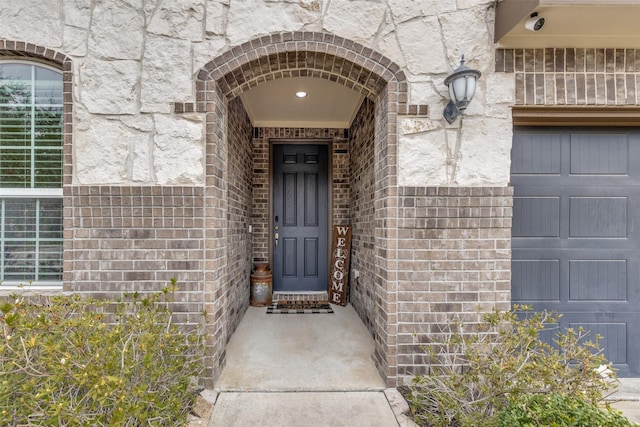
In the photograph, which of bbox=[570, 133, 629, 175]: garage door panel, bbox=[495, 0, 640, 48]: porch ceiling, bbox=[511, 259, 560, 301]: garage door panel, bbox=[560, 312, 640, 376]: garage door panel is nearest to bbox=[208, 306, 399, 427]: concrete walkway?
bbox=[511, 259, 560, 301]: garage door panel

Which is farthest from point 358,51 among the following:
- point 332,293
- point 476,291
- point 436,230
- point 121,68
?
point 332,293

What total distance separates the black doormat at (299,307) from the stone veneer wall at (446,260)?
5.73 ft

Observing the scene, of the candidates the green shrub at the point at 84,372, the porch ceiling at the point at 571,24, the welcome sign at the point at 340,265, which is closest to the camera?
the green shrub at the point at 84,372

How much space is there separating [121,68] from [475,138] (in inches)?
102

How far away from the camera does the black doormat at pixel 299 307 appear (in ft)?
12.7

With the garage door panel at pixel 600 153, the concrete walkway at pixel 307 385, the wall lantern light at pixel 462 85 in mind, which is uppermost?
Result: the wall lantern light at pixel 462 85

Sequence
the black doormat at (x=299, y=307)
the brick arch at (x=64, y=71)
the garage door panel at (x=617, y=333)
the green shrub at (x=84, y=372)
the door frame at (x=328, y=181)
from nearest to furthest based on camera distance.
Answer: the green shrub at (x=84, y=372) → the brick arch at (x=64, y=71) → the garage door panel at (x=617, y=333) → the black doormat at (x=299, y=307) → the door frame at (x=328, y=181)

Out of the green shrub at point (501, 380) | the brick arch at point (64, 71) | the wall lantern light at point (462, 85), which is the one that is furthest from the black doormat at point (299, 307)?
the wall lantern light at point (462, 85)

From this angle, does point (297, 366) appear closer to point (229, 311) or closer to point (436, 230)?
point (229, 311)

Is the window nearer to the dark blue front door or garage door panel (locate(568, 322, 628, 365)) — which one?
the dark blue front door

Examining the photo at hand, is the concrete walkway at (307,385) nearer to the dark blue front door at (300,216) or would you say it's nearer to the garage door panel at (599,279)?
the garage door panel at (599,279)

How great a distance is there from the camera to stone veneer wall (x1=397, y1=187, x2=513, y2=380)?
2.28 m

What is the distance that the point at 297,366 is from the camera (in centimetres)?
254

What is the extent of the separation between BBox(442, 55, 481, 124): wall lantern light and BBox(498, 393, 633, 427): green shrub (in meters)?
1.77
